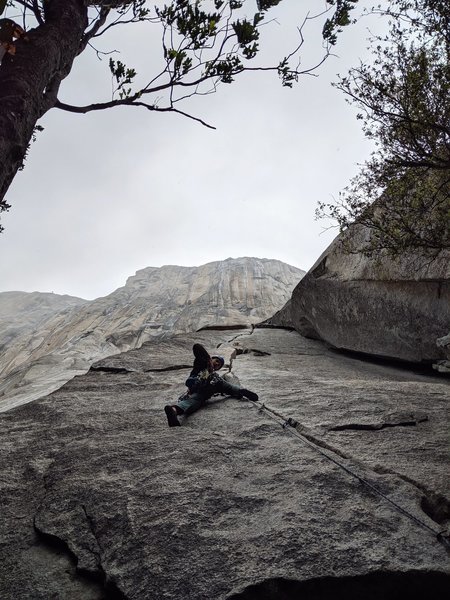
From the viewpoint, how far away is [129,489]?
4.64 m

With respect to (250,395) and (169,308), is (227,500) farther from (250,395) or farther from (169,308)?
(169,308)

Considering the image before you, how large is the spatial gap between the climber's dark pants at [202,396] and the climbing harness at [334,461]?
0.48 metres

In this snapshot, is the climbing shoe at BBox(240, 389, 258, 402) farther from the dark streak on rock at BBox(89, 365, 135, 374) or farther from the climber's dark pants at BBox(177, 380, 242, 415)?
the dark streak on rock at BBox(89, 365, 135, 374)

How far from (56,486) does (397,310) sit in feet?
36.0

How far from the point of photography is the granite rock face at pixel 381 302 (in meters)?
11.2

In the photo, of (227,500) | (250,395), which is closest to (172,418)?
(250,395)

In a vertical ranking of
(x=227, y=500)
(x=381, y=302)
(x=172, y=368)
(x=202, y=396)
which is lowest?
(x=227, y=500)

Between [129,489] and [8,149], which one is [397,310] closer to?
[129,489]

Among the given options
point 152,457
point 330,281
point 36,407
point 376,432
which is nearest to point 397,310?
point 330,281

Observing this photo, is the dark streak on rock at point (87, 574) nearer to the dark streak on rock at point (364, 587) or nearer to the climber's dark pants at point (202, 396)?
the dark streak on rock at point (364, 587)

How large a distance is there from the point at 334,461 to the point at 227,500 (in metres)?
1.54

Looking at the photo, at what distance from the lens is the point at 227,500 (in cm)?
429

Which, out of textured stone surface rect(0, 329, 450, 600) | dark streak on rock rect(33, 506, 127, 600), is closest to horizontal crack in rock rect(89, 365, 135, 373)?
textured stone surface rect(0, 329, 450, 600)

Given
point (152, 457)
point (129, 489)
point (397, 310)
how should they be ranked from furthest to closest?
point (397, 310) → point (152, 457) → point (129, 489)
